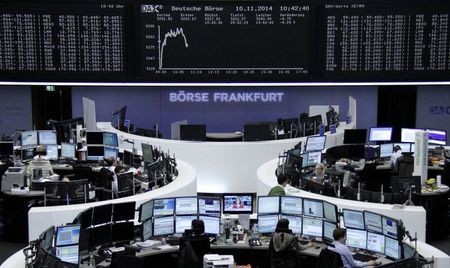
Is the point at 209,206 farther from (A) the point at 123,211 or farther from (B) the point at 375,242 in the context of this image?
(B) the point at 375,242

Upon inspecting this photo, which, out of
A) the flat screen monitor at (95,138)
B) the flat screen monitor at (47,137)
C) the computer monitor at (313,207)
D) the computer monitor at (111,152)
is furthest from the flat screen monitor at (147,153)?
the computer monitor at (313,207)

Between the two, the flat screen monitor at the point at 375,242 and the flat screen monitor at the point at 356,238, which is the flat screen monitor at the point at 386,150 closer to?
the flat screen monitor at the point at 356,238

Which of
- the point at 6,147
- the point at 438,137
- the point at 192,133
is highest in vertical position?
the point at 192,133

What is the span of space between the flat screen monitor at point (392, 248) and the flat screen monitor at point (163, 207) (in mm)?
2751

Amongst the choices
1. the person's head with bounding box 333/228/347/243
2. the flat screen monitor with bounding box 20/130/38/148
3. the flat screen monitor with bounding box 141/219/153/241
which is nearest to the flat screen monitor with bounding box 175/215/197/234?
the flat screen monitor with bounding box 141/219/153/241

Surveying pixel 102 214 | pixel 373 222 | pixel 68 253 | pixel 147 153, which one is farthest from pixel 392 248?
pixel 147 153

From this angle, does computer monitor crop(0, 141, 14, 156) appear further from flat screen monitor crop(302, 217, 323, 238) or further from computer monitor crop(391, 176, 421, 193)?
computer monitor crop(391, 176, 421, 193)

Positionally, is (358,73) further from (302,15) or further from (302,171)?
(302,171)

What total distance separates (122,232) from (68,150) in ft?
19.5

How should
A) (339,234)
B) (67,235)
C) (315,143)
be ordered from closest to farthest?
(67,235) < (339,234) < (315,143)

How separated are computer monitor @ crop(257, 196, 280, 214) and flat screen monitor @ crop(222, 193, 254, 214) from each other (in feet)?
0.67

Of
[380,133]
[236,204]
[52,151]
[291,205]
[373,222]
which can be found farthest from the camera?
[380,133]

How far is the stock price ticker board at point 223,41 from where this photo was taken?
15266 mm

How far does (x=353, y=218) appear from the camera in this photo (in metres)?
9.33
